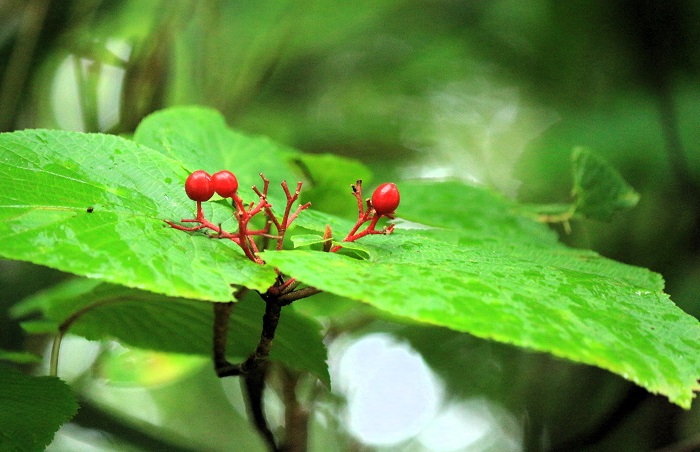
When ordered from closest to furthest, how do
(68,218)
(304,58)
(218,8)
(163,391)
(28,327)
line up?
(68,218)
(28,327)
(218,8)
(304,58)
(163,391)

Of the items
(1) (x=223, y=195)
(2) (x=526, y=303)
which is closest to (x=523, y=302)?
(2) (x=526, y=303)

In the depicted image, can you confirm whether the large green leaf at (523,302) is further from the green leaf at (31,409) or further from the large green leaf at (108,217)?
the green leaf at (31,409)

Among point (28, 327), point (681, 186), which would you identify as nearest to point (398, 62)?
point (681, 186)

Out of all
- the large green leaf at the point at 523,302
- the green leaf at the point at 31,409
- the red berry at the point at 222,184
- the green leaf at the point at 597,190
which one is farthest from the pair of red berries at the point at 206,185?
the green leaf at the point at 597,190

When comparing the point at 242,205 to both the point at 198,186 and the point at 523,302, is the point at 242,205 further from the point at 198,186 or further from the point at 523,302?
the point at 523,302

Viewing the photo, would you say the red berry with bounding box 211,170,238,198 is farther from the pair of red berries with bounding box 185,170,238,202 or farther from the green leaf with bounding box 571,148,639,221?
the green leaf with bounding box 571,148,639,221

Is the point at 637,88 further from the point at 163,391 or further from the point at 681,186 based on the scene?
the point at 163,391
